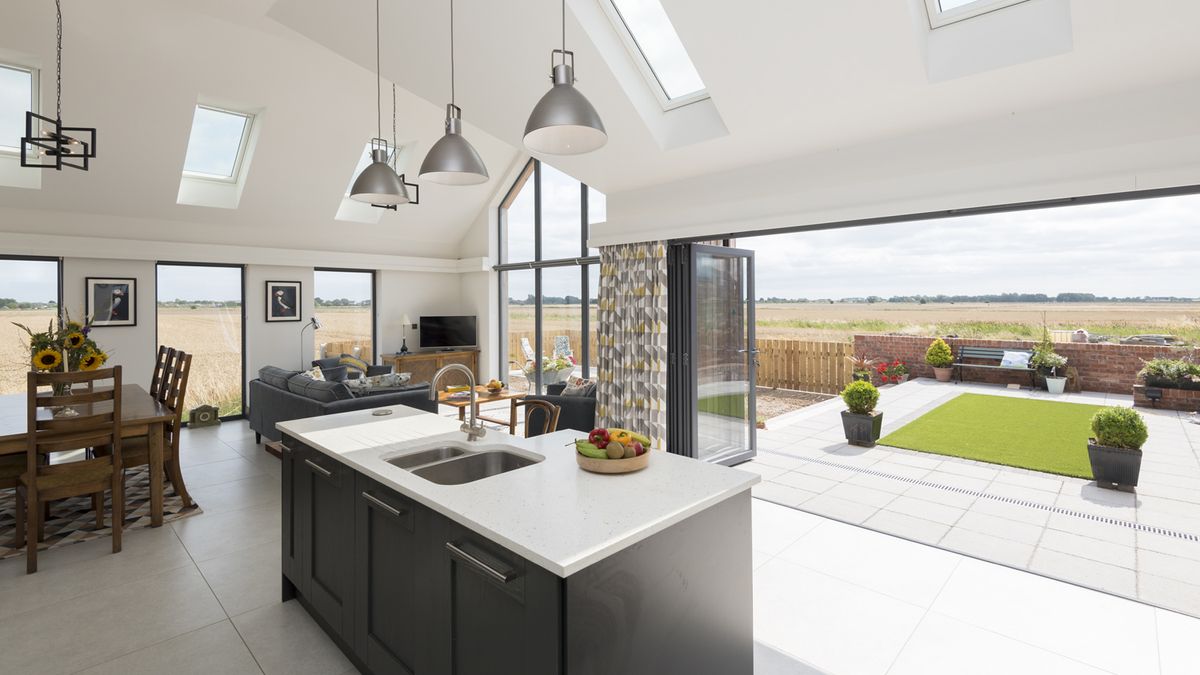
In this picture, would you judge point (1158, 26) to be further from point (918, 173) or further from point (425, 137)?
point (425, 137)

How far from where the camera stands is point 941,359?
32.2 feet

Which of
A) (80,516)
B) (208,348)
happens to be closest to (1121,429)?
(80,516)

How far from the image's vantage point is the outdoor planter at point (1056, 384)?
27.5 feet

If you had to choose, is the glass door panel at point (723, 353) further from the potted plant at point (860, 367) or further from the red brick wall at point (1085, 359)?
the red brick wall at point (1085, 359)

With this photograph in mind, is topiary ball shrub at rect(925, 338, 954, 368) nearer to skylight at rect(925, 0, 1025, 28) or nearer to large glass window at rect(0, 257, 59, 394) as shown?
skylight at rect(925, 0, 1025, 28)

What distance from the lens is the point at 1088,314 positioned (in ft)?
28.2

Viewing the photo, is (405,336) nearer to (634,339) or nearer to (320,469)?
(634,339)

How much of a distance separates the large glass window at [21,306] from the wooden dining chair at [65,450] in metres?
3.74

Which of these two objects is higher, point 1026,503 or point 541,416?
point 541,416

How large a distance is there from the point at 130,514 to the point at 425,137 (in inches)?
199

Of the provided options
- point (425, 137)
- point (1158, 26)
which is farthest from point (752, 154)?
point (425, 137)

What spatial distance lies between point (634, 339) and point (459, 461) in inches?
114

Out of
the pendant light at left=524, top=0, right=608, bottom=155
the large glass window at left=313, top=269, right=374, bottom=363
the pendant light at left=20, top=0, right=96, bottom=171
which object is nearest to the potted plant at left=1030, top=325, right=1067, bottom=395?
the pendant light at left=524, top=0, right=608, bottom=155

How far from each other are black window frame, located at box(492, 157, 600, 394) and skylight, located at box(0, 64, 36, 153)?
5.11m
